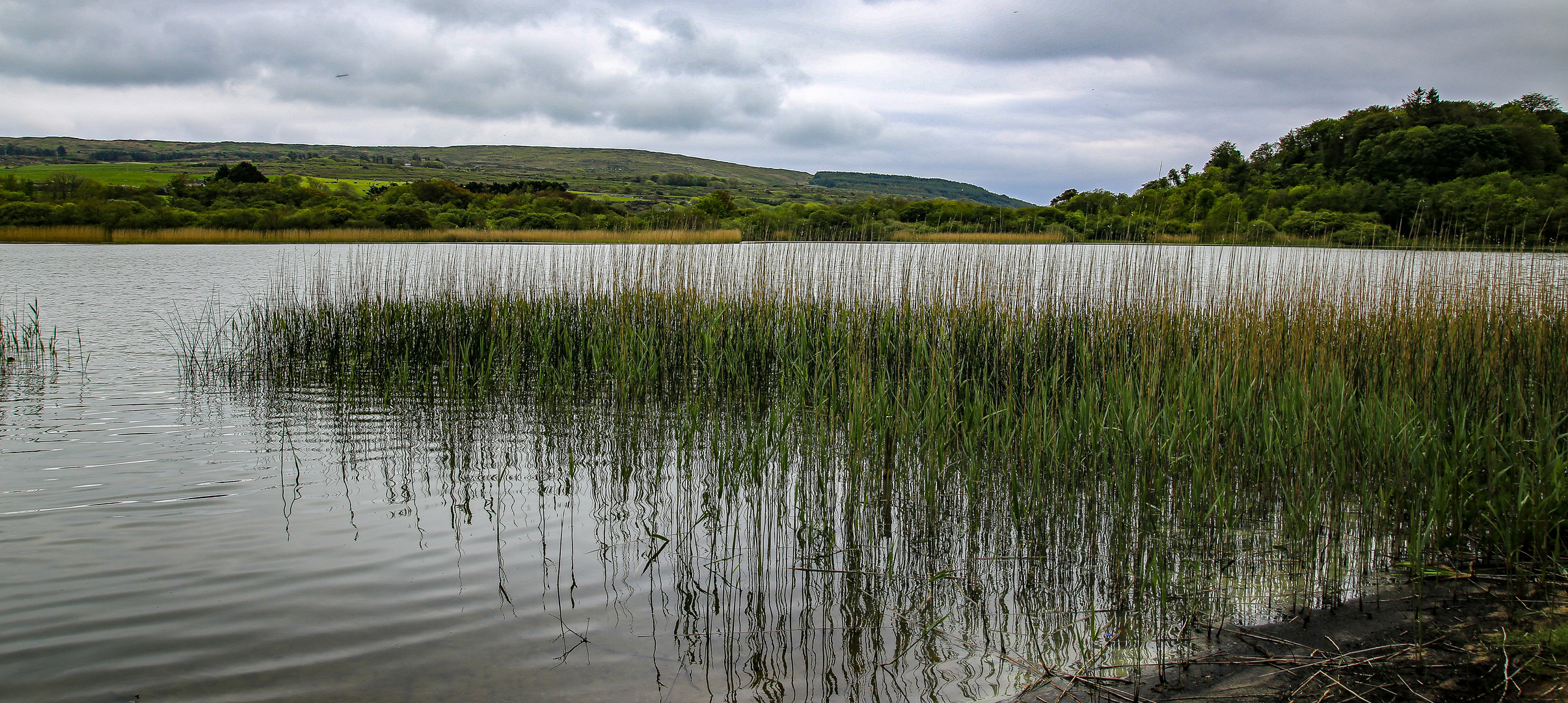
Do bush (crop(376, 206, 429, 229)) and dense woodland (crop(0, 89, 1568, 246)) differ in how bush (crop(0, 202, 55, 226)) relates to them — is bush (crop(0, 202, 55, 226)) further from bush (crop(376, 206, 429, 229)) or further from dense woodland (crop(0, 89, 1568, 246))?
bush (crop(376, 206, 429, 229))

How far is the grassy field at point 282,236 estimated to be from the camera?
38906mm

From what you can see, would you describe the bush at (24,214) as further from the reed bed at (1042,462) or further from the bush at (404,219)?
the reed bed at (1042,462)

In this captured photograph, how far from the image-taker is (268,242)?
142 feet

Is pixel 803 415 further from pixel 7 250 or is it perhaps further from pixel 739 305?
pixel 7 250

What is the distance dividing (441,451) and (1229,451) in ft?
16.6

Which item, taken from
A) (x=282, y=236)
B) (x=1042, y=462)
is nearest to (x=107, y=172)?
(x=282, y=236)

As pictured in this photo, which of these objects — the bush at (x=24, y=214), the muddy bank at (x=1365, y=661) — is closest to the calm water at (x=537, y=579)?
the muddy bank at (x=1365, y=661)

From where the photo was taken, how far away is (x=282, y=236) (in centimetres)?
4359

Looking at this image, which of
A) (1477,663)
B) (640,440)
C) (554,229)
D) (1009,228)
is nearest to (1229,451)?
(1477,663)

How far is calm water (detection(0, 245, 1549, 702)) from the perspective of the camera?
2.84m

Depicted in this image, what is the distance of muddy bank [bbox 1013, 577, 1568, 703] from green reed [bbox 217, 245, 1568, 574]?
274mm

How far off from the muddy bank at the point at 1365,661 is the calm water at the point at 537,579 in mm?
136

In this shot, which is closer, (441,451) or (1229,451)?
(1229,451)

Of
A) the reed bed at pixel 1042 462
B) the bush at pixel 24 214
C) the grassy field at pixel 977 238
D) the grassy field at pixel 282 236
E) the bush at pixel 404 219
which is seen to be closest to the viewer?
the reed bed at pixel 1042 462
